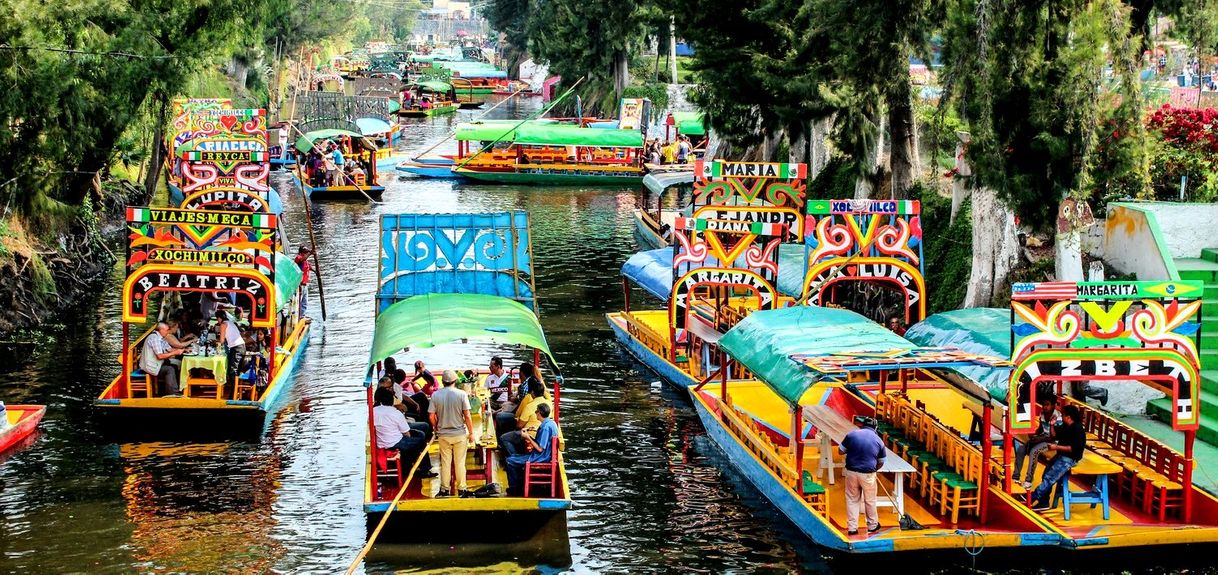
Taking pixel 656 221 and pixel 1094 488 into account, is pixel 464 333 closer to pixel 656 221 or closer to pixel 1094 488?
pixel 1094 488

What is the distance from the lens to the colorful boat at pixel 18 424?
841 inches

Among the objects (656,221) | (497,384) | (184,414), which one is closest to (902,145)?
(656,221)

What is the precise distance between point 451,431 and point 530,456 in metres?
1.01

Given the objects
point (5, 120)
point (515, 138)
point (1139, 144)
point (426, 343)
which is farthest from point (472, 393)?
point (515, 138)

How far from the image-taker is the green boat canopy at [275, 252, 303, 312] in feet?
82.7

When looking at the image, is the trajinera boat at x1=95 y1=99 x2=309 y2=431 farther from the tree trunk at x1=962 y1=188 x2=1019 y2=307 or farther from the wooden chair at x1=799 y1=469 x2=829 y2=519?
the tree trunk at x1=962 y1=188 x2=1019 y2=307

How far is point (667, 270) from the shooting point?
91.9 ft

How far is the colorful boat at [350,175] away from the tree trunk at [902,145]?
77.8ft

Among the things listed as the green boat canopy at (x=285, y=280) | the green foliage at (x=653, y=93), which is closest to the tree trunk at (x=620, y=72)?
the green foliage at (x=653, y=93)

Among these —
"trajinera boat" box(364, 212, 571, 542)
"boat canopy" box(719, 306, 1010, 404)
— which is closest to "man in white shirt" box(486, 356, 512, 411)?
"trajinera boat" box(364, 212, 571, 542)

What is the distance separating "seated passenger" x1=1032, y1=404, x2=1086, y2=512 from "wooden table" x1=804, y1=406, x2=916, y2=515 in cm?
156

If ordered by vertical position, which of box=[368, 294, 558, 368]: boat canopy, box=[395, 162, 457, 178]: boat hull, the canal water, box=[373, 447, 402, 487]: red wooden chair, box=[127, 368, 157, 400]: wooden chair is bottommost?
the canal water

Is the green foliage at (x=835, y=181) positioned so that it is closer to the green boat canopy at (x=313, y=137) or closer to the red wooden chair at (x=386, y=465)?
the red wooden chair at (x=386, y=465)

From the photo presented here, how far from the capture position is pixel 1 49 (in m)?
26.5
